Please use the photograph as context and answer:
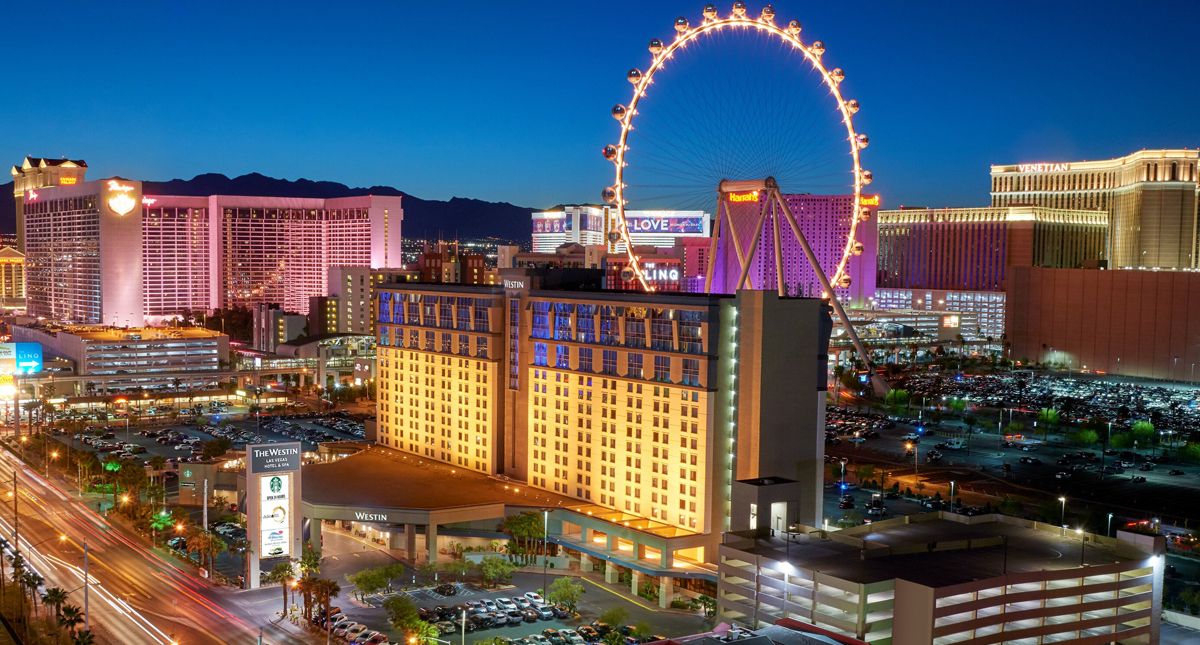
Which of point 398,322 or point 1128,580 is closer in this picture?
point 1128,580

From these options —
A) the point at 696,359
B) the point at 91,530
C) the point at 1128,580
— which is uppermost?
the point at 696,359

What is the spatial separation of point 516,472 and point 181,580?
17.9m

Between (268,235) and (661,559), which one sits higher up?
(268,235)

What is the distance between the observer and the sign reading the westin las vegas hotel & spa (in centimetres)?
4753

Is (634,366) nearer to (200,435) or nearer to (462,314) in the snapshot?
(462,314)

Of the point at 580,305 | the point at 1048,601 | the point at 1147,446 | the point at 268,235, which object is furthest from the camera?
the point at 268,235

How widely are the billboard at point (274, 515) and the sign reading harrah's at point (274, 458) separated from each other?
38 centimetres

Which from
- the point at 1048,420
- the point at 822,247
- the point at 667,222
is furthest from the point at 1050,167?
the point at 1048,420

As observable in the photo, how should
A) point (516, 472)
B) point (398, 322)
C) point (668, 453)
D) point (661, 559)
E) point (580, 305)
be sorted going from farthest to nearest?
point (398, 322) → point (516, 472) → point (580, 305) → point (668, 453) → point (661, 559)

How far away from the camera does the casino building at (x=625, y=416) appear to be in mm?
48656

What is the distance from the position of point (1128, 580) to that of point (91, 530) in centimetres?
4826

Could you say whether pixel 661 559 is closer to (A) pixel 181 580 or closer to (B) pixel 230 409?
(A) pixel 181 580

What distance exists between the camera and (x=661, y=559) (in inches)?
1869

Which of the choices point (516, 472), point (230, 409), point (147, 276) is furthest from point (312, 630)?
point (147, 276)
